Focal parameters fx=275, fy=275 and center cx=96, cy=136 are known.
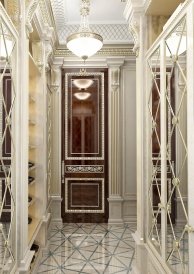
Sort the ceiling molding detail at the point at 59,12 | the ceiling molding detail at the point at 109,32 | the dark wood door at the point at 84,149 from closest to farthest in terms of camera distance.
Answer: the ceiling molding detail at the point at 59,12 < the ceiling molding detail at the point at 109,32 < the dark wood door at the point at 84,149

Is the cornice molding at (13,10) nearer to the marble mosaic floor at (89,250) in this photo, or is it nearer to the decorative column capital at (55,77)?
the marble mosaic floor at (89,250)

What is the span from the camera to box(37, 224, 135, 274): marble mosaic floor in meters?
3.30

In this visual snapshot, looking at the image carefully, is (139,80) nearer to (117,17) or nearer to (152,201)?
(152,201)

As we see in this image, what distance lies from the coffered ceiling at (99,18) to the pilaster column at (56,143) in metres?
0.66

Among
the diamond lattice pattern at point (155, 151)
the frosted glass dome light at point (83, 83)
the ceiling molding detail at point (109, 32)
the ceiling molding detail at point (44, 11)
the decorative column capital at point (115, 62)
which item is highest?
the ceiling molding detail at point (109, 32)

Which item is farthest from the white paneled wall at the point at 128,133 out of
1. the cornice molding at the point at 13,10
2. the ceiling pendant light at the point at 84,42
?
the cornice molding at the point at 13,10

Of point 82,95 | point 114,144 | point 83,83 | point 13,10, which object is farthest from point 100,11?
point 13,10

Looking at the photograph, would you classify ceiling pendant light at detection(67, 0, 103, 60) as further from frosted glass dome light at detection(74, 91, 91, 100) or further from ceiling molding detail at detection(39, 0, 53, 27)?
frosted glass dome light at detection(74, 91, 91, 100)

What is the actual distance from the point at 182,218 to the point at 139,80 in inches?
67.1

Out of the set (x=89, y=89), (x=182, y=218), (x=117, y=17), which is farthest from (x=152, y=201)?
(x=117, y=17)

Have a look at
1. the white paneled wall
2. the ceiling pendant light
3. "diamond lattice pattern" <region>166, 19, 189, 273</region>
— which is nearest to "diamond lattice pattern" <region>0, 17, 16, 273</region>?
"diamond lattice pattern" <region>166, 19, 189, 273</region>

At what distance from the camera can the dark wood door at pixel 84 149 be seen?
203 inches

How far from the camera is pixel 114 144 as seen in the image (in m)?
5.11

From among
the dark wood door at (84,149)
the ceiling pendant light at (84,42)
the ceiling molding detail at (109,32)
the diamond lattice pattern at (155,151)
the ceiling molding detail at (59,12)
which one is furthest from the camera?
the dark wood door at (84,149)
